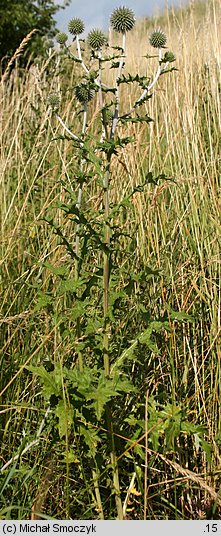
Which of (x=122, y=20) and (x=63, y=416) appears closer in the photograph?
(x=63, y=416)

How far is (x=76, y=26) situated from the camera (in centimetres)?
233

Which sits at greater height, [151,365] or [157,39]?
[157,39]

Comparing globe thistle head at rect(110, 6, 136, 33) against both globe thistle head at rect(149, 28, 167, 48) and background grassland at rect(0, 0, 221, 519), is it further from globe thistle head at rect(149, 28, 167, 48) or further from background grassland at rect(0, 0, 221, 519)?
background grassland at rect(0, 0, 221, 519)

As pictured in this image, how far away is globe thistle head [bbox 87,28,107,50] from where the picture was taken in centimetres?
218

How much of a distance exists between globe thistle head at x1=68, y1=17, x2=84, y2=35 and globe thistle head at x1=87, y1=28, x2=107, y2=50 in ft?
0.15

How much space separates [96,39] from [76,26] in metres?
0.18

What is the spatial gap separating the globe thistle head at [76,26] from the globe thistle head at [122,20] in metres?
0.11

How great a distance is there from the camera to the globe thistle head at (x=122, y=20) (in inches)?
89.0

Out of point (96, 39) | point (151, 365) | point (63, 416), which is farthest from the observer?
point (151, 365)

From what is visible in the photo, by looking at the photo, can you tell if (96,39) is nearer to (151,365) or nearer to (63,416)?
(151,365)

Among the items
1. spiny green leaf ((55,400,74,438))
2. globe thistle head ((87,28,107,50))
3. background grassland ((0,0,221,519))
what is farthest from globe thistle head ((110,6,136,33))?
spiny green leaf ((55,400,74,438))

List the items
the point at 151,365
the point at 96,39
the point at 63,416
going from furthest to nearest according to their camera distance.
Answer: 1. the point at 151,365
2. the point at 96,39
3. the point at 63,416

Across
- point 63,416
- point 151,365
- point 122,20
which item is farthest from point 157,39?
point 63,416

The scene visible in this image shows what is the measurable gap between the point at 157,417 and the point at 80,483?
334 millimetres
